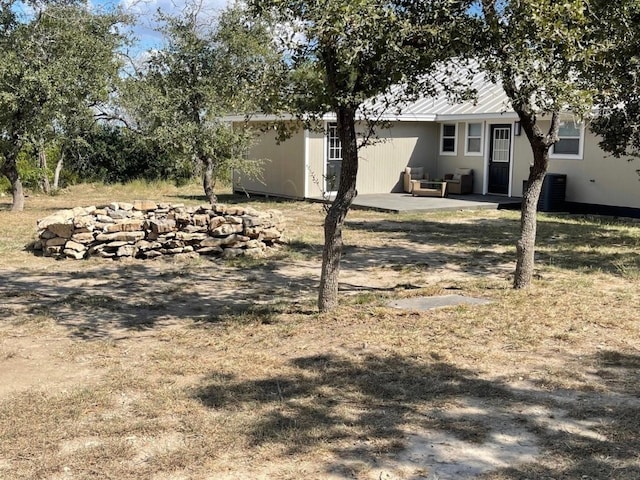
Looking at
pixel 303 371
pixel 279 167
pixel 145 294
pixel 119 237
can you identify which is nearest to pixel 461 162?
pixel 279 167

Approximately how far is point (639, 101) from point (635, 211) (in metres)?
6.44

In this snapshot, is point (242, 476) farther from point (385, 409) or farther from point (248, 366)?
point (248, 366)

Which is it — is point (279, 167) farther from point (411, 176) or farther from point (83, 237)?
point (83, 237)

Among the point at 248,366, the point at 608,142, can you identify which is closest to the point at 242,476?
the point at 248,366

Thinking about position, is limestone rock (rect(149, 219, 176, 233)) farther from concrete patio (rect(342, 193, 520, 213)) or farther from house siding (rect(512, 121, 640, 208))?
house siding (rect(512, 121, 640, 208))

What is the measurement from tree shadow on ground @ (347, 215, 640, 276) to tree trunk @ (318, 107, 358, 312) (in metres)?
4.13

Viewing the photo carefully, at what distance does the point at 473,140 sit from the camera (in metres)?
21.2

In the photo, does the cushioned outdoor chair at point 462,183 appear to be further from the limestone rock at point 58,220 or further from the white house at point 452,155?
the limestone rock at point 58,220

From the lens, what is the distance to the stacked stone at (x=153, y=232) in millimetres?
10625

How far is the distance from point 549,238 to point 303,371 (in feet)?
29.0

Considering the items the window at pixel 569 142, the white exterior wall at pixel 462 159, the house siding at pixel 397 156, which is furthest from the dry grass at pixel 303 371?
the house siding at pixel 397 156

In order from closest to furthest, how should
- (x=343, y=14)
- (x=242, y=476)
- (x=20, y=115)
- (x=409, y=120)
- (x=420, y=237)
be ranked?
(x=242, y=476), (x=343, y=14), (x=420, y=237), (x=20, y=115), (x=409, y=120)

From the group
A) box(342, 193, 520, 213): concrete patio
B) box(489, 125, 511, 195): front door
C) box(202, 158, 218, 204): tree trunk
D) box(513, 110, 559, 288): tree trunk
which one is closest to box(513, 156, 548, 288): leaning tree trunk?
box(513, 110, 559, 288): tree trunk

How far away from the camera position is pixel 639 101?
11.0m
